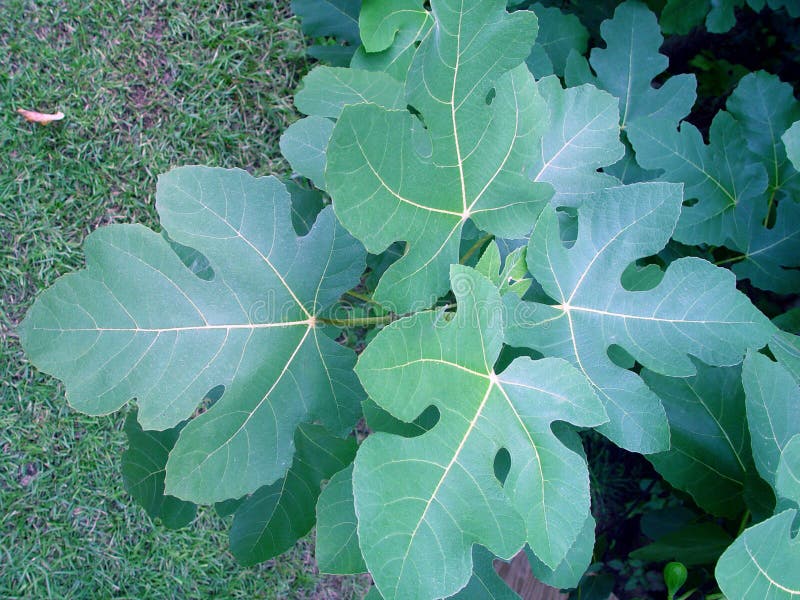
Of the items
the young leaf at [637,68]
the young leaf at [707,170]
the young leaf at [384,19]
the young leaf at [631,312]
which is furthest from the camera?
the young leaf at [637,68]

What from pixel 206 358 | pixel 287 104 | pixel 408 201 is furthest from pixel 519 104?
pixel 287 104

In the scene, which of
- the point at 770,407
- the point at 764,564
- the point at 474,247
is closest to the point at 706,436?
the point at 770,407

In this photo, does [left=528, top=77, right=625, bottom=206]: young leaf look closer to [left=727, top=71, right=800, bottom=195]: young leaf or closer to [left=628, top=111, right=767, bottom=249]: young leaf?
[left=628, top=111, right=767, bottom=249]: young leaf

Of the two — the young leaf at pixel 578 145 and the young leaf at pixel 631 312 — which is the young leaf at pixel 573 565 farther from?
the young leaf at pixel 578 145

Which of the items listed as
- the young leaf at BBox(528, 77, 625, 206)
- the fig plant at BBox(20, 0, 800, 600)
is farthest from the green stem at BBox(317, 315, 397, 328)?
the young leaf at BBox(528, 77, 625, 206)

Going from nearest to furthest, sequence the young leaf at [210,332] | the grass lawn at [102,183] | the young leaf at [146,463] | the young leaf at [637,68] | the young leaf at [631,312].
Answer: the young leaf at [210,332]
the young leaf at [631,312]
the young leaf at [146,463]
the young leaf at [637,68]
the grass lawn at [102,183]

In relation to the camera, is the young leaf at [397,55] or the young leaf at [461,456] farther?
the young leaf at [397,55]

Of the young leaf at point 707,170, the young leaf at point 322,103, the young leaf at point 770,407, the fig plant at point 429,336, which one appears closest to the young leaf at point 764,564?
the fig plant at point 429,336

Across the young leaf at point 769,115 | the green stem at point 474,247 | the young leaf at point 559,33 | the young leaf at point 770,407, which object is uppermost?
the young leaf at point 559,33
